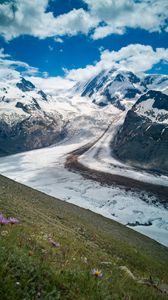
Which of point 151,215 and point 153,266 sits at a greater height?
point 153,266

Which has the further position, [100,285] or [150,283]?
[150,283]

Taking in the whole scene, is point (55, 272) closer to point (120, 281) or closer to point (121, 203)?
point (120, 281)

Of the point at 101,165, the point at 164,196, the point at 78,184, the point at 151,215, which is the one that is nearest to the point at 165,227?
the point at 151,215

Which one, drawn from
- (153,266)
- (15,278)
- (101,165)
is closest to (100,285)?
(15,278)

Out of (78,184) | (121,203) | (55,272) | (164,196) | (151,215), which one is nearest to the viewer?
(55,272)

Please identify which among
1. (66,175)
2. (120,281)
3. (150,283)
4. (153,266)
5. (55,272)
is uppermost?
(55,272)

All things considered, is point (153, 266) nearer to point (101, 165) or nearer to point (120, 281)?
point (120, 281)

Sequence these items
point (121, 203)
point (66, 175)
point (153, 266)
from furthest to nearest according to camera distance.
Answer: point (66, 175) < point (121, 203) < point (153, 266)

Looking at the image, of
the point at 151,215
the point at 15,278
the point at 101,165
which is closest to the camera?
the point at 15,278

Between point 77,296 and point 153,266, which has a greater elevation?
point 77,296
